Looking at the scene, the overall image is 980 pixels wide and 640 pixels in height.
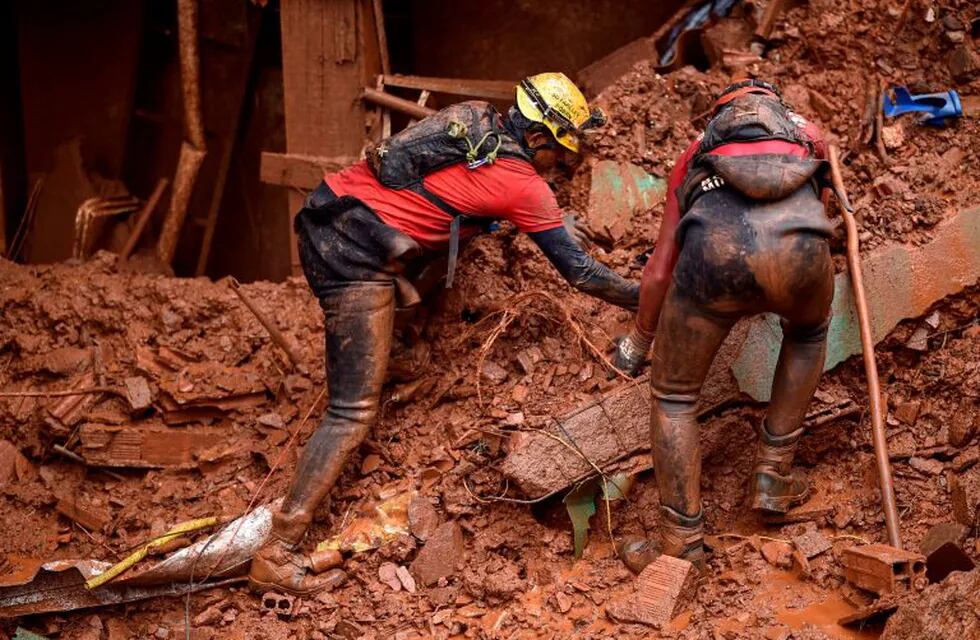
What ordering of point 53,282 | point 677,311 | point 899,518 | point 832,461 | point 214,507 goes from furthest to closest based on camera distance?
1. point 53,282
2. point 214,507
3. point 832,461
4. point 899,518
5. point 677,311

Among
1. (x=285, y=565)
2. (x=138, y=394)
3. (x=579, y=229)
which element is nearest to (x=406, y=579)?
(x=285, y=565)

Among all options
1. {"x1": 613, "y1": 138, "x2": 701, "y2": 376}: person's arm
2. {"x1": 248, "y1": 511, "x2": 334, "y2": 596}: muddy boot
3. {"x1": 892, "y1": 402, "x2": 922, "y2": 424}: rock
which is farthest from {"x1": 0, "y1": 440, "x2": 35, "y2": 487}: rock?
{"x1": 892, "y1": 402, "x2": 922, "y2": 424}: rock

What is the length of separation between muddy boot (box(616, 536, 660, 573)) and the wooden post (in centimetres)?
308

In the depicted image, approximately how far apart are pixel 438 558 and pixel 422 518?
0.22 metres

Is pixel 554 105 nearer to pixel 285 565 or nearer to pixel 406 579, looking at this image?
pixel 406 579

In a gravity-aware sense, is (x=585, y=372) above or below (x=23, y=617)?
above

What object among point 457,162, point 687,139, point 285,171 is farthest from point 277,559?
point 687,139

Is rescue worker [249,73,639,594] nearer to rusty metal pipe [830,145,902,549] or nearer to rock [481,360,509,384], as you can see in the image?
rock [481,360,509,384]

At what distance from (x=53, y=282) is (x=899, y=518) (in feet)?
15.9

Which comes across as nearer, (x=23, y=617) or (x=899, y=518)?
(x=899, y=518)

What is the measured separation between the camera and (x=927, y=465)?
5398mm

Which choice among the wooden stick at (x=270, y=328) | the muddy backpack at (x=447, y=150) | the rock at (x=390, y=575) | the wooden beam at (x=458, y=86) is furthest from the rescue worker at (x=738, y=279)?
the wooden beam at (x=458, y=86)

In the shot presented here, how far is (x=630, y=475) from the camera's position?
18.2 feet

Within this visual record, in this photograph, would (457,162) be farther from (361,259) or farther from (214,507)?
(214,507)
